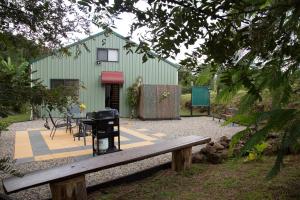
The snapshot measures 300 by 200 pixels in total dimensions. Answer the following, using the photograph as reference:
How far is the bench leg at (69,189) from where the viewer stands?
3.48 m

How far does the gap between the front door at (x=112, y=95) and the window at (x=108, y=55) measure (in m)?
1.44

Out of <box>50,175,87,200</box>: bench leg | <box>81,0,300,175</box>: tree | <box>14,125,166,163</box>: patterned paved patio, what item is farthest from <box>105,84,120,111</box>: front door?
<box>81,0,300,175</box>: tree

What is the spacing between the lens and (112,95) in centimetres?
1786

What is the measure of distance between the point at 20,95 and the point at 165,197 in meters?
3.05

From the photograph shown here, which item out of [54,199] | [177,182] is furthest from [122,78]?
[54,199]

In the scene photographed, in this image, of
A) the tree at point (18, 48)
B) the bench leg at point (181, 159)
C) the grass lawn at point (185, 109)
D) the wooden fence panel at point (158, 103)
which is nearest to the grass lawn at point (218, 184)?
the bench leg at point (181, 159)

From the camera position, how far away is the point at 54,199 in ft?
11.5

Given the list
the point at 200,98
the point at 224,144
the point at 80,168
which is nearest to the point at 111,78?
the point at 200,98

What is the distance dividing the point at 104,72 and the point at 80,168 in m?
13.9

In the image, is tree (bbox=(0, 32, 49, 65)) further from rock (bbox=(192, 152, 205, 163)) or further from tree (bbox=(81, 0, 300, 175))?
rock (bbox=(192, 152, 205, 163))

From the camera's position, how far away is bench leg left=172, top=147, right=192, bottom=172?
5359mm

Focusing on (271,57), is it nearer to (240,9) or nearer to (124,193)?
(240,9)

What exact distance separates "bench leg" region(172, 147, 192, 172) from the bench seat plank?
0.16m

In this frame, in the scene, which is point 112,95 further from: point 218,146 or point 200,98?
point 218,146
